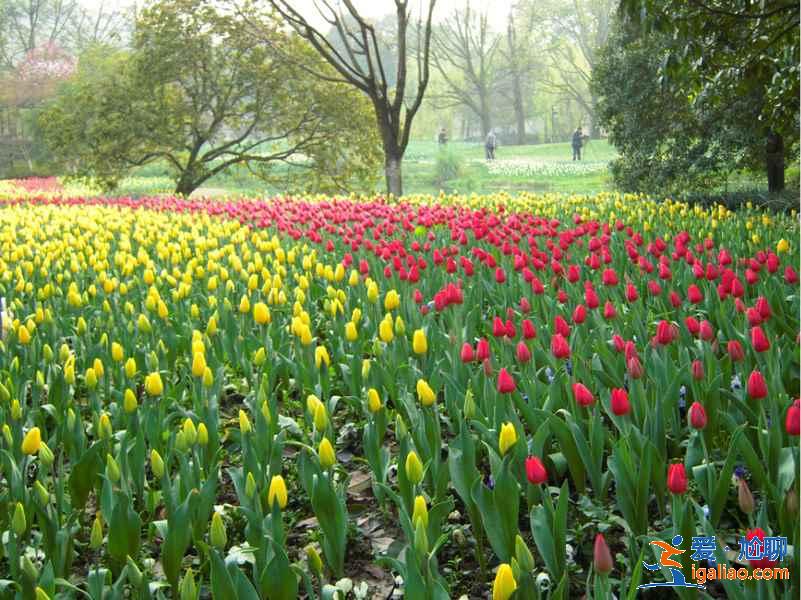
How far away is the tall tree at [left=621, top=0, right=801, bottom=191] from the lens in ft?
20.1

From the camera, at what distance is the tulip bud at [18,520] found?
6.79 ft

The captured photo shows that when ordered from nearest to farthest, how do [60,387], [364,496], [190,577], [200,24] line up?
1. [190,577]
2. [364,496]
3. [60,387]
4. [200,24]

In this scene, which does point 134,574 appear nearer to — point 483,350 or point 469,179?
point 483,350

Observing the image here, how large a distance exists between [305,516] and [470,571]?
0.65 m

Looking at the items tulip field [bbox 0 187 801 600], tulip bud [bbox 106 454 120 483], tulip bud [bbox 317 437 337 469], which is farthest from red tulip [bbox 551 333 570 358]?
tulip bud [bbox 106 454 120 483]

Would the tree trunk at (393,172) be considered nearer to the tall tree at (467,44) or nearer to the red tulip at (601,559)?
the red tulip at (601,559)

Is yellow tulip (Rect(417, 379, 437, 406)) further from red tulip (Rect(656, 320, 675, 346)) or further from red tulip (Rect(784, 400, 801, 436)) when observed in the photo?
red tulip (Rect(784, 400, 801, 436))

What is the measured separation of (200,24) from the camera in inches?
747

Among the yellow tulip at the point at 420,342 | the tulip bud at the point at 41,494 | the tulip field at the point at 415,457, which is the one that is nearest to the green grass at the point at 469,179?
the tulip field at the point at 415,457

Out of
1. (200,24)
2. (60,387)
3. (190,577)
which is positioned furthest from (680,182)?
(190,577)

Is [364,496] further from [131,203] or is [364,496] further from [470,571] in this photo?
[131,203]

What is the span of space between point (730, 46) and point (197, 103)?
49.3ft

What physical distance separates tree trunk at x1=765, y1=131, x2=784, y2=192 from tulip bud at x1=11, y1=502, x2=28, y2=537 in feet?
43.4

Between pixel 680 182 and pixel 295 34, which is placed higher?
pixel 295 34
